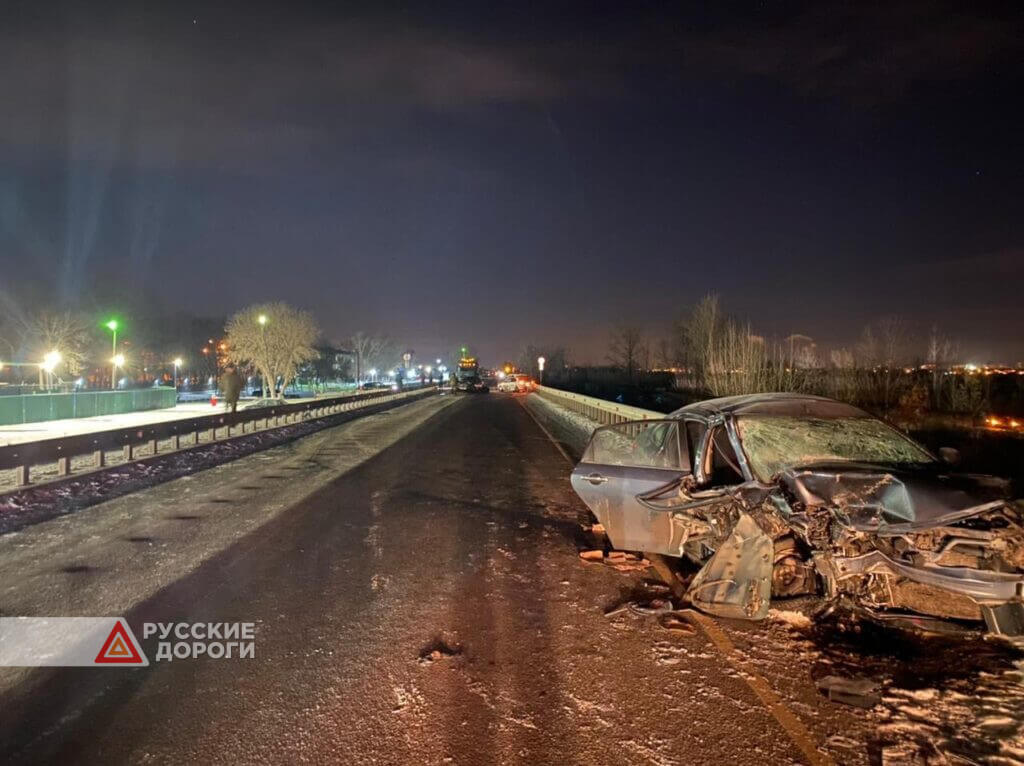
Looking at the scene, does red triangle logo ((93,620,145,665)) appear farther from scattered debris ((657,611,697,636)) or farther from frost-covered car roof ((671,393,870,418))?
frost-covered car roof ((671,393,870,418))

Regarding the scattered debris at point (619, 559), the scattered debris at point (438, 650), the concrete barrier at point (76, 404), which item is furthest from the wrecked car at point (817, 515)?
the concrete barrier at point (76, 404)

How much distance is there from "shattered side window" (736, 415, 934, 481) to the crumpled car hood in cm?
57

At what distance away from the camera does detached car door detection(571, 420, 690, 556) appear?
612 cm

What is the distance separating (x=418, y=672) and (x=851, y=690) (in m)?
2.69

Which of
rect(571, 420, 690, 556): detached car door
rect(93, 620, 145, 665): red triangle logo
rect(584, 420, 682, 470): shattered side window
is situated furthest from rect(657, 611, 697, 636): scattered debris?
rect(93, 620, 145, 665): red triangle logo

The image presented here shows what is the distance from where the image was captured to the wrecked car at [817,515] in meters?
4.25

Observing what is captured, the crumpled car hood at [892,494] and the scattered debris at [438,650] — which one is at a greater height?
the crumpled car hood at [892,494]

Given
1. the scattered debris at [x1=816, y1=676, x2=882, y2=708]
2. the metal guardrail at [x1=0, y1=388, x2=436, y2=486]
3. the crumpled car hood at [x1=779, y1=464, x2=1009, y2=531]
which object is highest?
the crumpled car hood at [x1=779, y1=464, x2=1009, y2=531]

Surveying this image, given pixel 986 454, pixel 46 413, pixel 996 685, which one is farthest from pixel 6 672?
pixel 46 413

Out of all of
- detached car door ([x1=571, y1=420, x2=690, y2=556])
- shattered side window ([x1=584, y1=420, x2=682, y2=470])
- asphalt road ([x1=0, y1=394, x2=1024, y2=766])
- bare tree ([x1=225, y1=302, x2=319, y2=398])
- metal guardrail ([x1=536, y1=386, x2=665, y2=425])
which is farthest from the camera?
bare tree ([x1=225, y1=302, x2=319, y2=398])

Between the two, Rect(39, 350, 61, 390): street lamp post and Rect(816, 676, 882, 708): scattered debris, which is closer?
Rect(816, 676, 882, 708): scattered debris

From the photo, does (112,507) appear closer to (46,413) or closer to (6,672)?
(6,672)

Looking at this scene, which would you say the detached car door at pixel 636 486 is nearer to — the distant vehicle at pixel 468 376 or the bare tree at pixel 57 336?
the bare tree at pixel 57 336

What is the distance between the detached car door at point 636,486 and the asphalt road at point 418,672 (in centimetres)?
46
